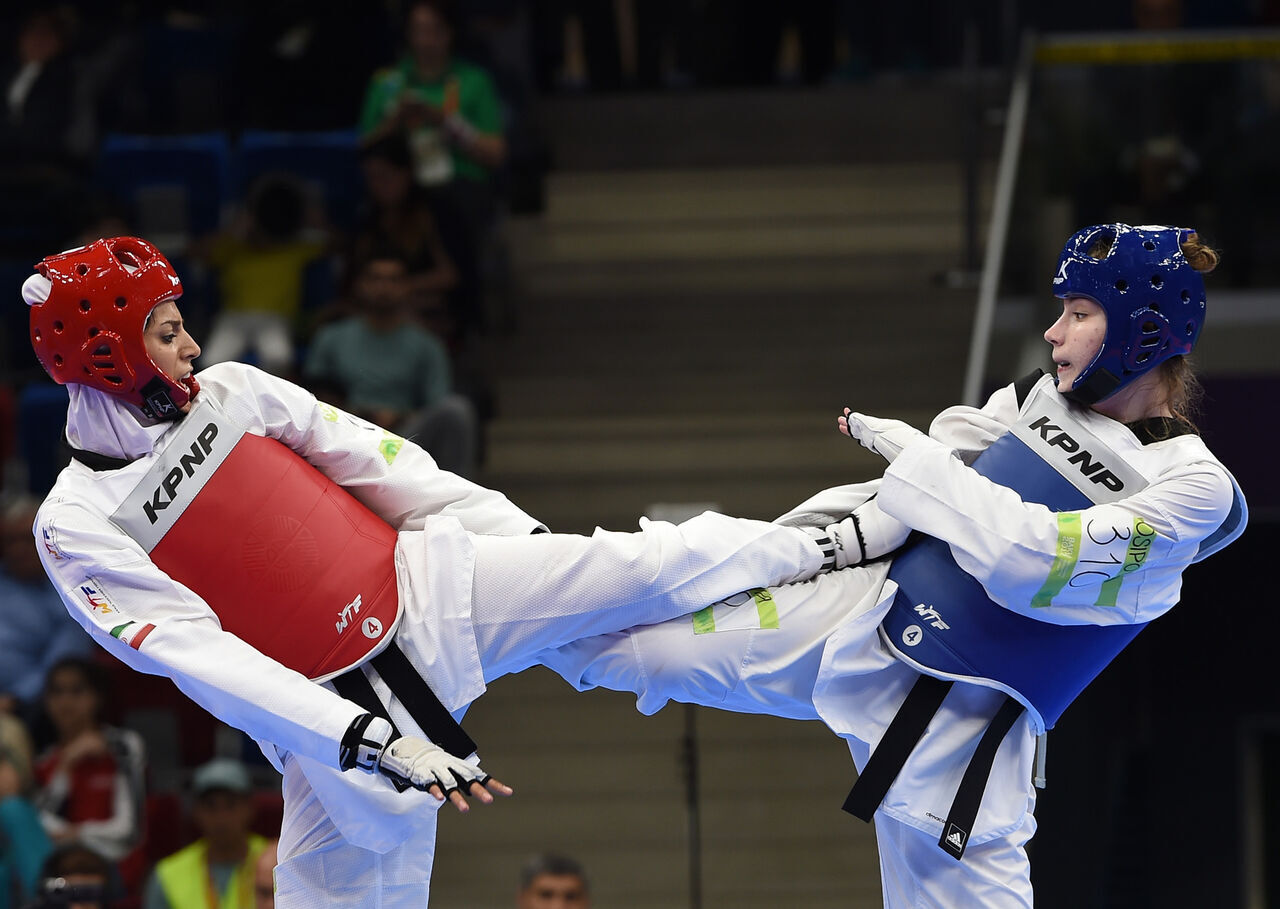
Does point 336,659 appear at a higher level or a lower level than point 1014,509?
lower

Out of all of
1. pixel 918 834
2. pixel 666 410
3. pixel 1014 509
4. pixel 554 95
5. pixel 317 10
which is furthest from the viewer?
pixel 554 95

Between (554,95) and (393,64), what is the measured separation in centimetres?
98

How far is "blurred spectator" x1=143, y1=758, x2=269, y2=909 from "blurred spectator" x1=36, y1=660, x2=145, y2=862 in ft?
0.89

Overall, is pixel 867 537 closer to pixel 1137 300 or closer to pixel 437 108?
pixel 1137 300

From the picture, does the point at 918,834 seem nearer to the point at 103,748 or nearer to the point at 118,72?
the point at 103,748

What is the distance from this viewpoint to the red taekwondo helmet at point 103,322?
359 centimetres

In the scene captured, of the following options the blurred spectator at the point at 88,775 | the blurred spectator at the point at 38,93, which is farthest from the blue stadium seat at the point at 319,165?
the blurred spectator at the point at 88,775

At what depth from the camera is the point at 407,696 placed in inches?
148

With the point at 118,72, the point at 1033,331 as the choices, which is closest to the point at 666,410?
the point at 1033,331

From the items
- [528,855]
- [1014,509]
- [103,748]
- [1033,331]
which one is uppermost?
[1014,509]

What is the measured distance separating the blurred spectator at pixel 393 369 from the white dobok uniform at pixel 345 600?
2.86m

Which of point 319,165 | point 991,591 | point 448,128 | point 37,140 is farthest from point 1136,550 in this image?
point 37,140

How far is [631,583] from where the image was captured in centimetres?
381

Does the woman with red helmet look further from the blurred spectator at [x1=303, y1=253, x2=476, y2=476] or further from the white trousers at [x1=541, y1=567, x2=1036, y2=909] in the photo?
the blurred spectator at [x1=303, y1=253, x2=476, y2=476]
